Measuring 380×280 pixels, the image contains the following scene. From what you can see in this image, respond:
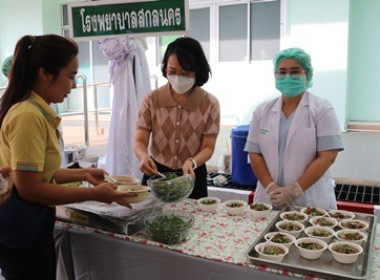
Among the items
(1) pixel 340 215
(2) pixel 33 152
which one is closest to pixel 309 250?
(1) pixel 340 215

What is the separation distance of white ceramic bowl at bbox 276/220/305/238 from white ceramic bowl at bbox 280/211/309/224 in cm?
6

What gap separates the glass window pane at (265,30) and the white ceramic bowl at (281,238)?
6.16 metres

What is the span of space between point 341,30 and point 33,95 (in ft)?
19.2

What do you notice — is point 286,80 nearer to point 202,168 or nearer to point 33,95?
point 202,168

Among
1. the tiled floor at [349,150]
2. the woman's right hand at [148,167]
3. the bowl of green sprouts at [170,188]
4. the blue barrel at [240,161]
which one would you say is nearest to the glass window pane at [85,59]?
the tiled floor at [349,150]

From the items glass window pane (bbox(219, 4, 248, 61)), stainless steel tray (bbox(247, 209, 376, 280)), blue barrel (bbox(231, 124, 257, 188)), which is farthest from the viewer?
glass window pane (bbox(219, 4, 248, 61))

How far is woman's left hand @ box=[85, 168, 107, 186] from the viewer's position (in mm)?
1577

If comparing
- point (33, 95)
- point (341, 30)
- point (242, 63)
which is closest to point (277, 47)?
point (242, 63)

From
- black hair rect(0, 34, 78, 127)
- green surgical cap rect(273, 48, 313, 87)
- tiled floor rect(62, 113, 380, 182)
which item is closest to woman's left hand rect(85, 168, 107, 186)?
black hair rect(0, 34, 78, 127)

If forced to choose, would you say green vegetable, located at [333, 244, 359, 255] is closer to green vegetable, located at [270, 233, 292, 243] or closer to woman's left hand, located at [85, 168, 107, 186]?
green vegetable, located at [270, 233, 292, 243]

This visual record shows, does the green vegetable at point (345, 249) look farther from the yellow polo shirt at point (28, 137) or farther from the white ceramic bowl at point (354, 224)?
the yellow polo shirt at point (28, 137)

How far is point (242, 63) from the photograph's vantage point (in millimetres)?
7371

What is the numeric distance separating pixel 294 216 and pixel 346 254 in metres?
0.38

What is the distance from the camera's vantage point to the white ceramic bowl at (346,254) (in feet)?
3.97
